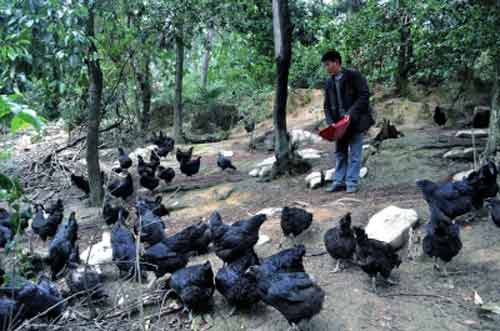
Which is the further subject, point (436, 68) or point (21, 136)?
point (21, 136)

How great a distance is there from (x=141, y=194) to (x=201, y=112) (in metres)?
8.52

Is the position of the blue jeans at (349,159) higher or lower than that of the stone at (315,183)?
higher

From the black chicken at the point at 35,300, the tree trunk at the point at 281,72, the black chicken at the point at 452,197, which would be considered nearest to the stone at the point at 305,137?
the tree trunk at the point at 281,72

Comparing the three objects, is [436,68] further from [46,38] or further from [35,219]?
[35,219]

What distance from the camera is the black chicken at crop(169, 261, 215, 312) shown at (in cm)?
382

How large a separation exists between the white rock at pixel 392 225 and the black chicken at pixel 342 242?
562 mm

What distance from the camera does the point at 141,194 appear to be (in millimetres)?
9203

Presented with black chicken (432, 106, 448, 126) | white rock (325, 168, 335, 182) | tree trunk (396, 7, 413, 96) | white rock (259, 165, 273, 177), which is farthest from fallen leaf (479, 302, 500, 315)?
black chicken (432, 106, 448, 126)

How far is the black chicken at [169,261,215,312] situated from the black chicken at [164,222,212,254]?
79 cm

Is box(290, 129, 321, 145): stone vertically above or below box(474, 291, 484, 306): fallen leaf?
above

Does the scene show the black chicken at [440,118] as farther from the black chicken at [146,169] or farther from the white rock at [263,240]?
the white rock at [263,240]

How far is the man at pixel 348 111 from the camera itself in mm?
6797

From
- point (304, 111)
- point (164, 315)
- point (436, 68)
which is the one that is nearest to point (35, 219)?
point (164, 315)

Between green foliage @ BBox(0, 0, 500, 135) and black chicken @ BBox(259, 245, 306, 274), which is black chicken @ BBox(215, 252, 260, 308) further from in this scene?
green foliage @ BBox(0, 0, 500, 135)
